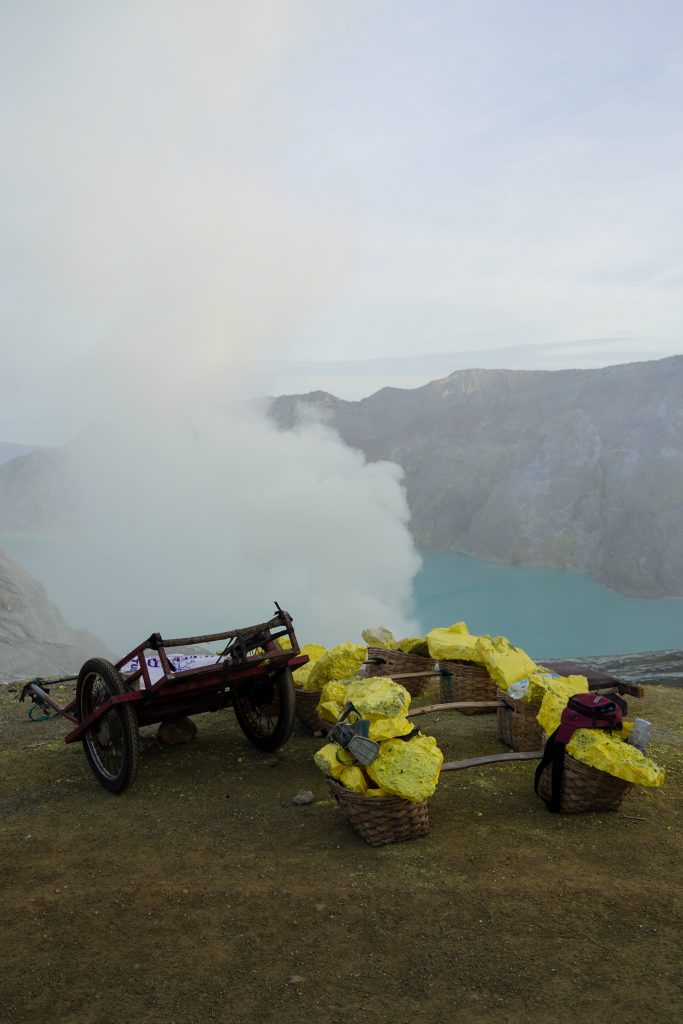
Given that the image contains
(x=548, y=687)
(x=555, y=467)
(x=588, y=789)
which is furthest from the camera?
(x=555, y=467)

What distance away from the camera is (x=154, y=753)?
7145 millimetres

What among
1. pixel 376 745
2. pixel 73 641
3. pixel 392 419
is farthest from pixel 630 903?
pixel 392 419

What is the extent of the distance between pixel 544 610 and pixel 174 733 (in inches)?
2043

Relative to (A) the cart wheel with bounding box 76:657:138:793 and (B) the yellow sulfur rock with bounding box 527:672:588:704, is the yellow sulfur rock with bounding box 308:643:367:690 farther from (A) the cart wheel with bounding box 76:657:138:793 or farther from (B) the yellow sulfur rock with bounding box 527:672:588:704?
(A) the cart wheel with bounding box 76:657:138:793

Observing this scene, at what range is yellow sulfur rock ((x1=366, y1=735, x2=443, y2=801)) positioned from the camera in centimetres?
467

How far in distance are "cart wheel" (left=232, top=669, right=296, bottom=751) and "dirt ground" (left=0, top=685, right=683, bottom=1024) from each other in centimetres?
59

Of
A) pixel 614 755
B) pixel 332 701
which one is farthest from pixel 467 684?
pixel 614 755

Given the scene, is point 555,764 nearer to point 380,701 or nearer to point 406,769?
point 406,769

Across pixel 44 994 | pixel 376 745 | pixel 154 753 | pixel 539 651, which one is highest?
pixel 376 745

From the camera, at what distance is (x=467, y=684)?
26.1 feet

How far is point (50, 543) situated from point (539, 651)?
75.1 meters

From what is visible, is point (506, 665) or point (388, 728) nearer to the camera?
point (388, 728)

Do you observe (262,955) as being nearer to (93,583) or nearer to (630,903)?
(630,903)

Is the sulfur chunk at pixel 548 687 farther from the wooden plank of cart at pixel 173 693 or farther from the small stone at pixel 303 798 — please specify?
the small stone at pixel 303 798
